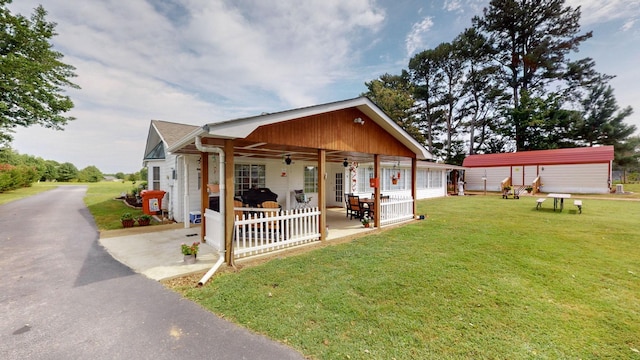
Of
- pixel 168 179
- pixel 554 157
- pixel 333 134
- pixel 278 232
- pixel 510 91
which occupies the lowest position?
pixel 278 232

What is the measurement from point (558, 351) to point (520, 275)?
2160mm

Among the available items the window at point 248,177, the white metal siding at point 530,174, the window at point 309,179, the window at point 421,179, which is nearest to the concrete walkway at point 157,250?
the window at point 248,177

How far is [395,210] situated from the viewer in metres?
9.19

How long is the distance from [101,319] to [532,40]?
138ft

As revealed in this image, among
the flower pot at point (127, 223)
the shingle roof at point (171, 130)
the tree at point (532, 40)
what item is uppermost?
the tree at point (532, 40)

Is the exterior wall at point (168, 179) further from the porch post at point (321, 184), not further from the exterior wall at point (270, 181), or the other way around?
the porch post at point (321, 184)

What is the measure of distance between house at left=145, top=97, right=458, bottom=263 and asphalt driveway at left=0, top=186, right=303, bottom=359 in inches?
67.5

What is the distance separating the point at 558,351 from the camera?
252 centimetres

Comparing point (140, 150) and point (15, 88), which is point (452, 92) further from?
point (15, 88)

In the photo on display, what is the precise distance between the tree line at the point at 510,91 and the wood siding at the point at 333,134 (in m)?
22.5

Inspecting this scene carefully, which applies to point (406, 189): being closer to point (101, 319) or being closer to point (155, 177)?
point (155, 177)

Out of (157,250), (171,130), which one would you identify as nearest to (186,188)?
(157,250)

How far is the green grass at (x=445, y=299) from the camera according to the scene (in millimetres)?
2633

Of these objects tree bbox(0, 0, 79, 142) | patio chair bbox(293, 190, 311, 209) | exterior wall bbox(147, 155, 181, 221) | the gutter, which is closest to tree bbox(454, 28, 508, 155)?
patio chair bbox(293, 190, 311, 209)
